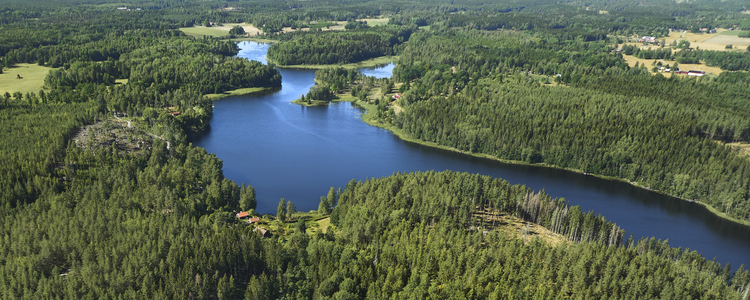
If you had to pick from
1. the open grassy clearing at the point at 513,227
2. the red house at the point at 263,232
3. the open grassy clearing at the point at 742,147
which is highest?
the open grassy clearing at the point at 742,147

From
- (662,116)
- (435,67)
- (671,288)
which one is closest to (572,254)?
(671,288)

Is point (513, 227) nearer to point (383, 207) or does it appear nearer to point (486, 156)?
point (383, 207)

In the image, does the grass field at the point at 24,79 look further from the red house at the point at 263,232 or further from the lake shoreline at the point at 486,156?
the red house at the point at 263,232

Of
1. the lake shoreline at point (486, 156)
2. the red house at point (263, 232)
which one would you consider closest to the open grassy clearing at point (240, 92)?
the lake shoreline at point (486, 156)

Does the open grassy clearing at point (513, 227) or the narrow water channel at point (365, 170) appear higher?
the open grassy clearing at point (513, 227)

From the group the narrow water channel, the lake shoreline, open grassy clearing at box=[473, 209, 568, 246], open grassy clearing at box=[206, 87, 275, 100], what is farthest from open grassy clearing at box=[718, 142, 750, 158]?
open grassy clearing at box=[206, 87, 275, 100]

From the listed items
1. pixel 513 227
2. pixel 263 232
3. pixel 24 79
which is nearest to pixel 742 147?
pixel 513 227

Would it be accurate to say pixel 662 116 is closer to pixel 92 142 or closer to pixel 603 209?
pixel 603 209
